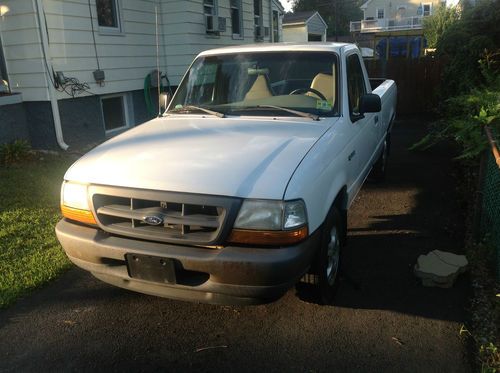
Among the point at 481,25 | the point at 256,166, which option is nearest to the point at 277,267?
the point at 256,166

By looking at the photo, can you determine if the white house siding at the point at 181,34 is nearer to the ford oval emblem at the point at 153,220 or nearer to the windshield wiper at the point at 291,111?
Answer: the windshield wiper at the point at 291,111

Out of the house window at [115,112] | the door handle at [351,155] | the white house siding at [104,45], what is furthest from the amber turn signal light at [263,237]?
the house window at [115,112]

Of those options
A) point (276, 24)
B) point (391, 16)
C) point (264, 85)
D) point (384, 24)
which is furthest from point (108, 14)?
point (391, 16)

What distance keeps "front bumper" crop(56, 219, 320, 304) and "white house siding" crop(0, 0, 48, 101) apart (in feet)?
19.5

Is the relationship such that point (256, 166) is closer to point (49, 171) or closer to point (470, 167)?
point (470, 167)

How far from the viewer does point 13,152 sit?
284 inches

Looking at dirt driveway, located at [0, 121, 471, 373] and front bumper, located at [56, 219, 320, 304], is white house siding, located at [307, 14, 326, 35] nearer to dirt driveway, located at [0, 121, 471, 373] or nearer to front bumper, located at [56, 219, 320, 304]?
dirt driveway, located at [0, 121, 471, 373]

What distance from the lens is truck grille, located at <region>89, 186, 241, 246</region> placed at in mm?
2584

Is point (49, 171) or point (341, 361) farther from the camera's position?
point (49, 171)

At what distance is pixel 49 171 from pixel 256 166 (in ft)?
16.9

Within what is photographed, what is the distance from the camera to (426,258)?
3.87m

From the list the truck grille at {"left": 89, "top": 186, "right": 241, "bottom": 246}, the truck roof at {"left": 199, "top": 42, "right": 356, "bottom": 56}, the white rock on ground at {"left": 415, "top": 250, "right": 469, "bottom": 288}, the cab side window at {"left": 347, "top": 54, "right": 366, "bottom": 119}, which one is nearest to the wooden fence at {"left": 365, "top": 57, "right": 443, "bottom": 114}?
the cab side window at {"left": 347, "top": 54, "right": 366, "bottom": 119}

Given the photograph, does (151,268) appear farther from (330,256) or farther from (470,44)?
(470,44)

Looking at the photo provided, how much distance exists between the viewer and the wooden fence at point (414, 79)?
1275cm
